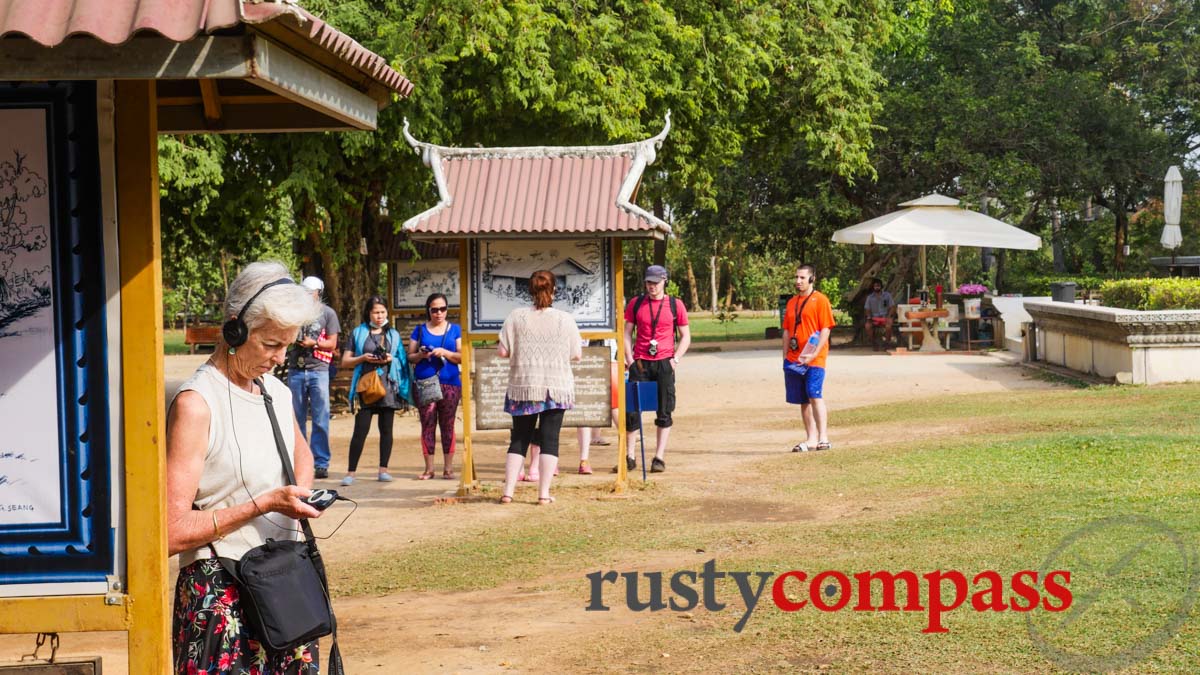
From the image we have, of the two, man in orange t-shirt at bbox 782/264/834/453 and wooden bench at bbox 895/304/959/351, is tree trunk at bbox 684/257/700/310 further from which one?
man in orange t-shirt at bbox 782/264/834/453

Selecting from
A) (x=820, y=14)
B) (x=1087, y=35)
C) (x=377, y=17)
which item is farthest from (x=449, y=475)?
(x=1087, y=35)

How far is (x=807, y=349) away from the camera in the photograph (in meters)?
13.7

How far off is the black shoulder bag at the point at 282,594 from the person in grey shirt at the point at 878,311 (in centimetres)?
2700

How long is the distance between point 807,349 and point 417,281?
349 inches

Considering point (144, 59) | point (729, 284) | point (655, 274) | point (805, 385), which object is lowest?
point (805, 385)

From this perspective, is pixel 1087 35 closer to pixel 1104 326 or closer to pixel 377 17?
pixel 1104 326

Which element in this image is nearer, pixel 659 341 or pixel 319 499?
pixel 319 499

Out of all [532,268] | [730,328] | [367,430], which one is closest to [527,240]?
[532,268]

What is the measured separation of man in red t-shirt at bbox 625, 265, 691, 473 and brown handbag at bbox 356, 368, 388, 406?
2.25 metres

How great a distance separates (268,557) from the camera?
3.94 metres

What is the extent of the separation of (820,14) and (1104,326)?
6694mm

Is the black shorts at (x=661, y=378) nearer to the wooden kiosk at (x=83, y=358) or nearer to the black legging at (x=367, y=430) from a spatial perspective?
the black legging at (x=367, y=430)

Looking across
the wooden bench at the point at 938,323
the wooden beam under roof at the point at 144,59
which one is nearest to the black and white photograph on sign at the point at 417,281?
the wooden bench at the point at 938,323

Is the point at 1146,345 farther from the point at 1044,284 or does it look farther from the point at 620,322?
the point at 1044,284
